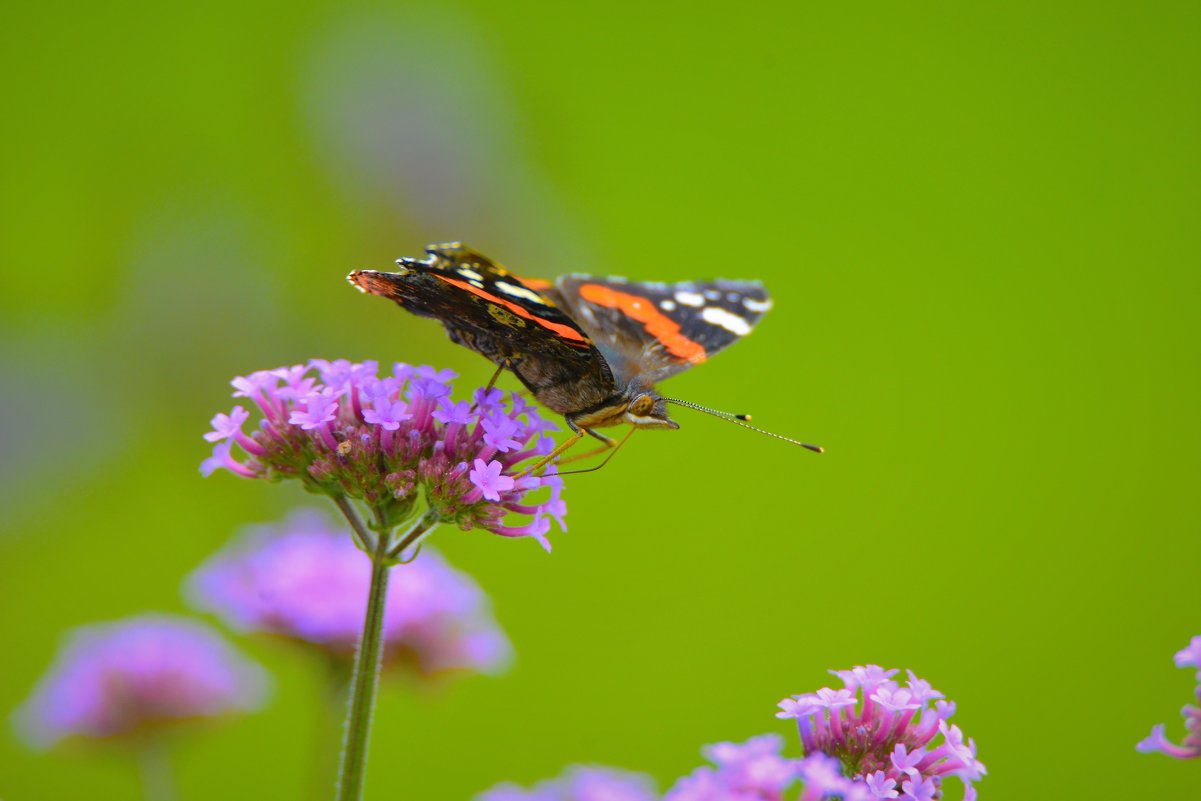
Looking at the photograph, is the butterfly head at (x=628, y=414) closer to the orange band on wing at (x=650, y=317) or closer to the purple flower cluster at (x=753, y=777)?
the orange band on wing at (x=650, y=317)

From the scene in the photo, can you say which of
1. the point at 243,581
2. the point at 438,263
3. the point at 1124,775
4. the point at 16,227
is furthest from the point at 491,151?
the point at 1124,775

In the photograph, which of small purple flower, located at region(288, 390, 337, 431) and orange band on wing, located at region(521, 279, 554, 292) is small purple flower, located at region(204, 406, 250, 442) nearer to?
small purple flower, located at region(288, 390, 337, 431)

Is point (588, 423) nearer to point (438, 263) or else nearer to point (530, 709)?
Result: point (438, 263)

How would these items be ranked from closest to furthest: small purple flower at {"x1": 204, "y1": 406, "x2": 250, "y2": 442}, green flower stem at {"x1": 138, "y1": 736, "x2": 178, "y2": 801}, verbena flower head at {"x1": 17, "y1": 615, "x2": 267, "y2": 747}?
1. small purple flower at {"x1": 204, "y1": 406, "x2": 250, "y2": 442}
2. green flower stem at {"x1": 138, "y1": 736, "x2": 178, "y2": 801}
3. verbena flower head at {"x1": 17, "y1": 615, "x2": 267, "y2": 747}

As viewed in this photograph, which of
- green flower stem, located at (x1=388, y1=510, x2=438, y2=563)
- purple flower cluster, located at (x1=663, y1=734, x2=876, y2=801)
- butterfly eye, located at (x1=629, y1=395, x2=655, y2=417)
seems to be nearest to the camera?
purple flower cluster, located at (x1=663, y1=734, x2=876, y2=801)

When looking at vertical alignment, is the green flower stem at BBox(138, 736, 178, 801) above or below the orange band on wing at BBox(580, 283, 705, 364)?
below

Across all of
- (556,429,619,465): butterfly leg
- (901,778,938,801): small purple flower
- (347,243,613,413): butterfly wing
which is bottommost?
(901,778,938,801): small purple flower

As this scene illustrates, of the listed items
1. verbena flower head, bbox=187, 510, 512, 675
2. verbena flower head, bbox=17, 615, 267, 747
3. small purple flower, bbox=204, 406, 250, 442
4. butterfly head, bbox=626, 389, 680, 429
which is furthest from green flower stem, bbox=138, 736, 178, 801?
butterfly head, bbox=626, 389, 680, 429
